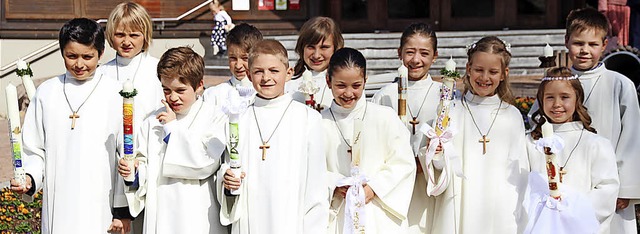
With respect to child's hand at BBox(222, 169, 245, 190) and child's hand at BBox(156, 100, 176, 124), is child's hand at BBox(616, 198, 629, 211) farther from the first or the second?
child's hand at BBox(156, 100, 176, 124)

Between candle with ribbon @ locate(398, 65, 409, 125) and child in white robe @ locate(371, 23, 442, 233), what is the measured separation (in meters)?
0.24

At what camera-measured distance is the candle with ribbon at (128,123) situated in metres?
5.02

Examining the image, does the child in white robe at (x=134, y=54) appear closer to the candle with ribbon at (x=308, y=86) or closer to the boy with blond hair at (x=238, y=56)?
the boy with blond hair at (x=238, y=56)

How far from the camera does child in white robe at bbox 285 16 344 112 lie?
6.06 m

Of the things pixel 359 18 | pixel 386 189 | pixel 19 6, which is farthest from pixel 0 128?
pixel 386 189

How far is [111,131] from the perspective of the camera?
5.52m

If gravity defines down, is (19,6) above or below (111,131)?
above

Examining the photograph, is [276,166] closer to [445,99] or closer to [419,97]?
[445,99]

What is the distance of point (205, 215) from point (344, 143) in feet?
2.95

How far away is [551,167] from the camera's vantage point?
523 centimetres

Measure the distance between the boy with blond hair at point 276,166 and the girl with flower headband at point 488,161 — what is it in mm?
921

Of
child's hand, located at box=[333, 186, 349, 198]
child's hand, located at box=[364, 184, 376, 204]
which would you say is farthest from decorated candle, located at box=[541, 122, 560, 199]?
child's hand, located at box=[333, 186, 349, 198]

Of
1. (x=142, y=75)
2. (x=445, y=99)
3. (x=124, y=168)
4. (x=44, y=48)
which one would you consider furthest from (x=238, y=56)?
(x=44, y=48)

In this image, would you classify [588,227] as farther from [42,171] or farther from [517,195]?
[42,171]
